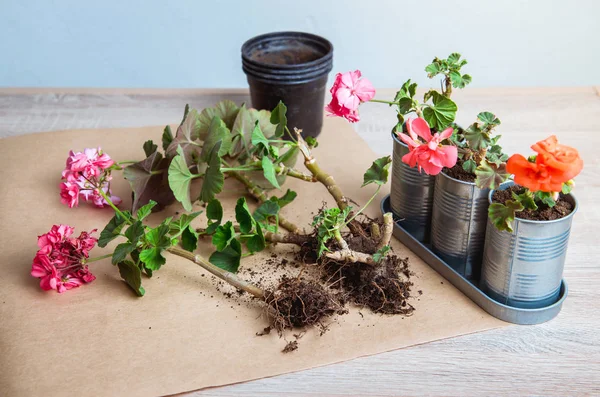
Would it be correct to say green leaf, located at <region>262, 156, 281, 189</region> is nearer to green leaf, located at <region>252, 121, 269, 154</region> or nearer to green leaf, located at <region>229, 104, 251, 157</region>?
Result: green leaf, located at <region>252, 121, 269, 154</region>

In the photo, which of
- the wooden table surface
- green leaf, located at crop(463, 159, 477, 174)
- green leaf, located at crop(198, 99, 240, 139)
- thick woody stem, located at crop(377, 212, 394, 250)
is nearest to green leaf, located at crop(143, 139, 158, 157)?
green leaf, located at crop(198, 99, 240, 139)

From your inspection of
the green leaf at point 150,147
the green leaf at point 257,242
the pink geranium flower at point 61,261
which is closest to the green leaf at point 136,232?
the pink geranium flower at point 61,261

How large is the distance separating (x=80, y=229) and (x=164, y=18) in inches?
38.5

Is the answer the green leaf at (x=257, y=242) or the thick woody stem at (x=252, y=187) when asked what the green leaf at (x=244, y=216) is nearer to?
the green leaf at (x=257, y=242)

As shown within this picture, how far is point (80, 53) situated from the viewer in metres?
2.32

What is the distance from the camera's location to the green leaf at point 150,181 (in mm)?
1511

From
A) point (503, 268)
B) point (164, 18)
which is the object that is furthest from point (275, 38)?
point (503, 268)

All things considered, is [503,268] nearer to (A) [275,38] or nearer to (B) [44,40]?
(A) [275,38]

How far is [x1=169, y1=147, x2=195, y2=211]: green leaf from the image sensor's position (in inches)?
54.4

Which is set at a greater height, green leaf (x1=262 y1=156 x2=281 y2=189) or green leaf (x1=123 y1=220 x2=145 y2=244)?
green leaf (x1=262 y1=156 x2=281 y2=189)

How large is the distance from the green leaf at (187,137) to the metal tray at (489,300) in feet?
1.72

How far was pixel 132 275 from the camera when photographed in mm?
1293

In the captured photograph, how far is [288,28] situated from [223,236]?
1096 mm

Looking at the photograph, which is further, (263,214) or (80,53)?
(80,53)
